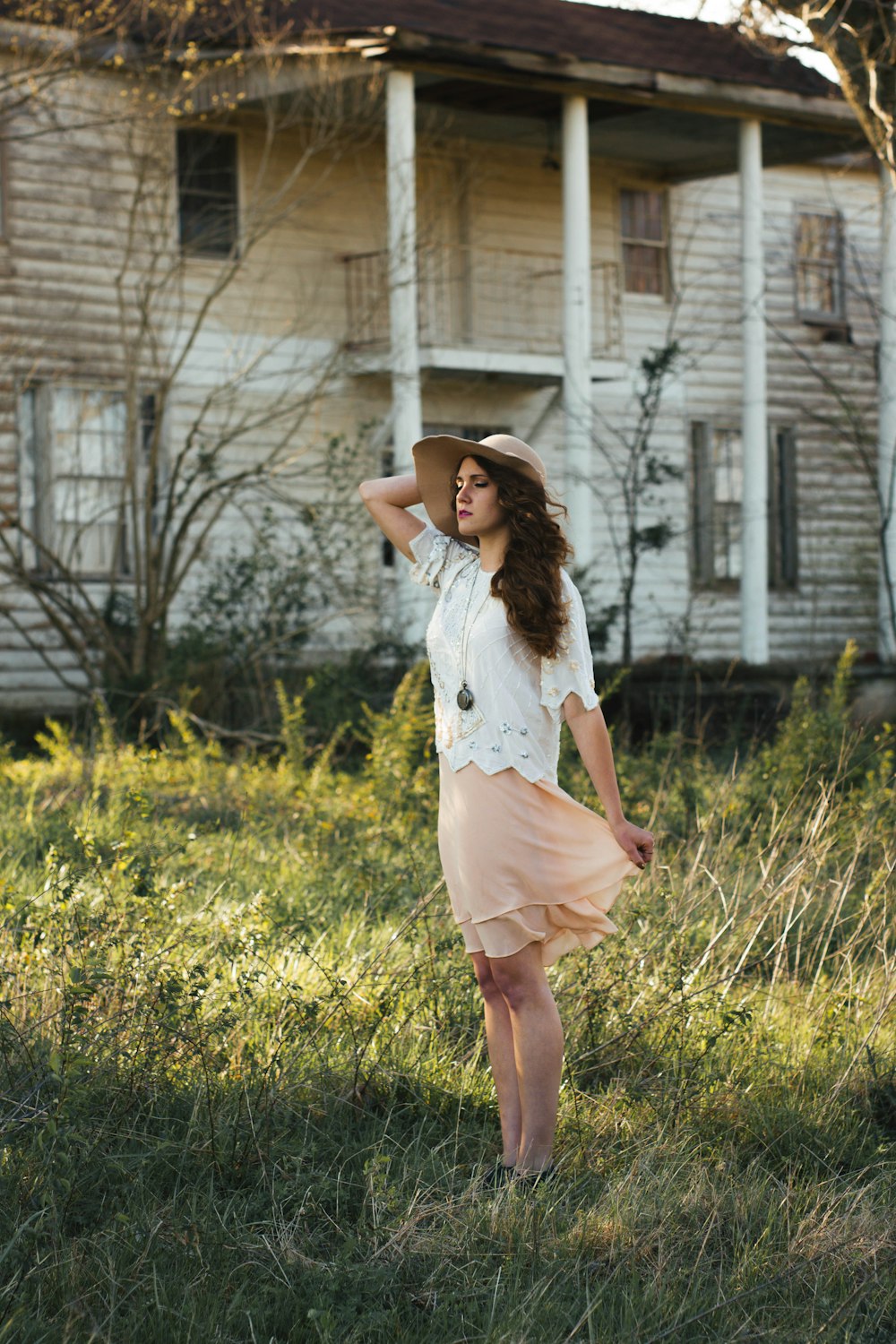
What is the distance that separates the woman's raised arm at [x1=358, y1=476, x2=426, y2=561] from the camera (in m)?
4.64

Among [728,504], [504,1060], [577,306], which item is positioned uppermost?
[577,306]

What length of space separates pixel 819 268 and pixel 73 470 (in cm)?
1096

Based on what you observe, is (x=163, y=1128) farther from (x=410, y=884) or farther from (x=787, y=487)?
(x=787, y=487)

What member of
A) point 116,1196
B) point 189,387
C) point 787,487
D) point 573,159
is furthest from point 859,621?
point 116,1196

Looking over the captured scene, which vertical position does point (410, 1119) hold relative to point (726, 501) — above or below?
below

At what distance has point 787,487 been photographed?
21.0 m

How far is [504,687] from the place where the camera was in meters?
4.20

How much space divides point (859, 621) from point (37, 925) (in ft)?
56.7

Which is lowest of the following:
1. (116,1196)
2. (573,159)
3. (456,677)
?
(116,1196)

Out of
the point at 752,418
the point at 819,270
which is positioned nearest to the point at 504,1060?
the point at 752,418

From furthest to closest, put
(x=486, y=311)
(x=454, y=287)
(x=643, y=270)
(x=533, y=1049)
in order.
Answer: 1. (x=643, y=270)
2. (x=486, y=311)
3. (x=454, y=287)
4. (x=533, y=1049)

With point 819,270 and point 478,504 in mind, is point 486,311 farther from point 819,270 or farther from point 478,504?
point 478,504

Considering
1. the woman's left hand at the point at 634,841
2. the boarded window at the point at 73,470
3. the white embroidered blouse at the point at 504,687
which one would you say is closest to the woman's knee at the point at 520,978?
the woman's left hand at the point at 634,841

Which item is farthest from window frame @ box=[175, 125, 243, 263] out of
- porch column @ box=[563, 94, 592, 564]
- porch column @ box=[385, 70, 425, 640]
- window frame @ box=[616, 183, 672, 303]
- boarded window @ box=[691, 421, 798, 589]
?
boarded window @ box=[691, 421, 798, 589]
